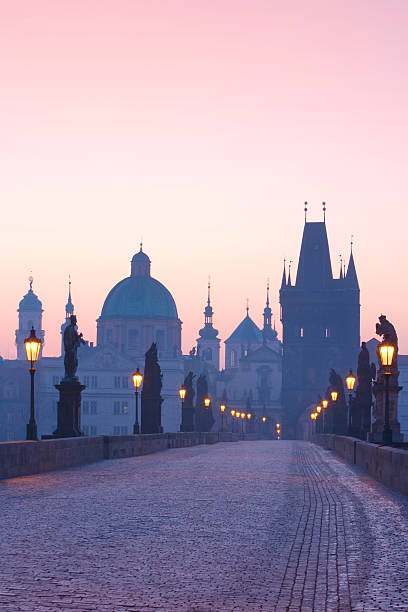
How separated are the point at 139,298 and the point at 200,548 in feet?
514

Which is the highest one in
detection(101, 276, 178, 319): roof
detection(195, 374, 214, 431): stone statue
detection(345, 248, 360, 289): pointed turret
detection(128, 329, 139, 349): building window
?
detection(345, 248, 360, 289): pointed turret

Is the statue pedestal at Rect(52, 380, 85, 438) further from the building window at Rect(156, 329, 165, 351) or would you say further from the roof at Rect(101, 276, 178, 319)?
the building window at Rect(156, 329, 165, 351)

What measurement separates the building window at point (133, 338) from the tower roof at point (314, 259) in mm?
27865

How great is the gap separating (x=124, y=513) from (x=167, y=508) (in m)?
0.99

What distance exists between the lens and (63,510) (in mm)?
13914

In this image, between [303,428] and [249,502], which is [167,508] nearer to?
[249,502]

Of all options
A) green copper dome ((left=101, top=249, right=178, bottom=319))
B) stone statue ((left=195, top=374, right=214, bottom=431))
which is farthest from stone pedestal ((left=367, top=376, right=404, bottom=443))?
green copper dome ((left=101, top=249, right=178, bottom=319))

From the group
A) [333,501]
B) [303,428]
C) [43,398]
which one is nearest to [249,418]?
[303,428]

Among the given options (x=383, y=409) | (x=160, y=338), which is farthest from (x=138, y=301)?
(x=383, y=409)

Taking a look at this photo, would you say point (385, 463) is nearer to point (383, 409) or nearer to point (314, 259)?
point (383, 409)

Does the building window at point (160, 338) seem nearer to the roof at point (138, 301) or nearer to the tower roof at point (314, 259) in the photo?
the roof at point (138, 301)

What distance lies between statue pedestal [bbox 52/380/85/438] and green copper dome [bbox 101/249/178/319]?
13162 centimetres

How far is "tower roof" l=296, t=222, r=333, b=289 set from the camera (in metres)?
165

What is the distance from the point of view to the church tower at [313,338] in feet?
528
